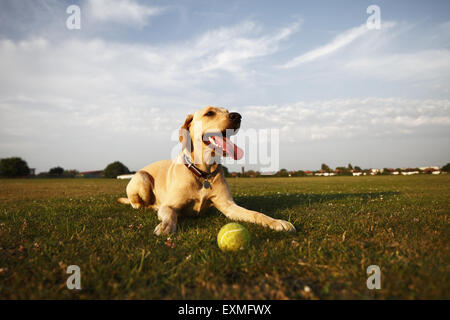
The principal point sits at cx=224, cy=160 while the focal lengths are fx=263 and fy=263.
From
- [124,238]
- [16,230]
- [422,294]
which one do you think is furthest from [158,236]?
[422,294]

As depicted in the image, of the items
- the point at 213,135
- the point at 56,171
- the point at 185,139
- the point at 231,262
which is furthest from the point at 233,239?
the point at 56,171

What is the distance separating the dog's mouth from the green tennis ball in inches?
76.6

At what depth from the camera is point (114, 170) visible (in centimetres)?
4572

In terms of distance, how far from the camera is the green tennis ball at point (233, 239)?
2.96 m

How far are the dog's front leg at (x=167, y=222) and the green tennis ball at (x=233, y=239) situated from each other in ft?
3.43

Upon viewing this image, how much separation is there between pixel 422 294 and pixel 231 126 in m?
3.63

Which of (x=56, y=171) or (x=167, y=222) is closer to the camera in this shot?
(x=167, y=222)

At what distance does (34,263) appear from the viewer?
2.62 metres

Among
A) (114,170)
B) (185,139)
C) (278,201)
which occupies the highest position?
(185,139)

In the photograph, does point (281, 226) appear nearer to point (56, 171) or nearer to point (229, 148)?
point (229, 148)

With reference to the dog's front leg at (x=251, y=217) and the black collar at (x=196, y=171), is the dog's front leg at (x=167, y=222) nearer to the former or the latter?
the black collar at (x=196, y=171)

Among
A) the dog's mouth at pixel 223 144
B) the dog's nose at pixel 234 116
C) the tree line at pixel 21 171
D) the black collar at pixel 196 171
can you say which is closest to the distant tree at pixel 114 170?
the tree line at pixel 21 171

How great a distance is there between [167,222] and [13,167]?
69.8 meters

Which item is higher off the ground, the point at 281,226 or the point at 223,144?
the point at 223,144
